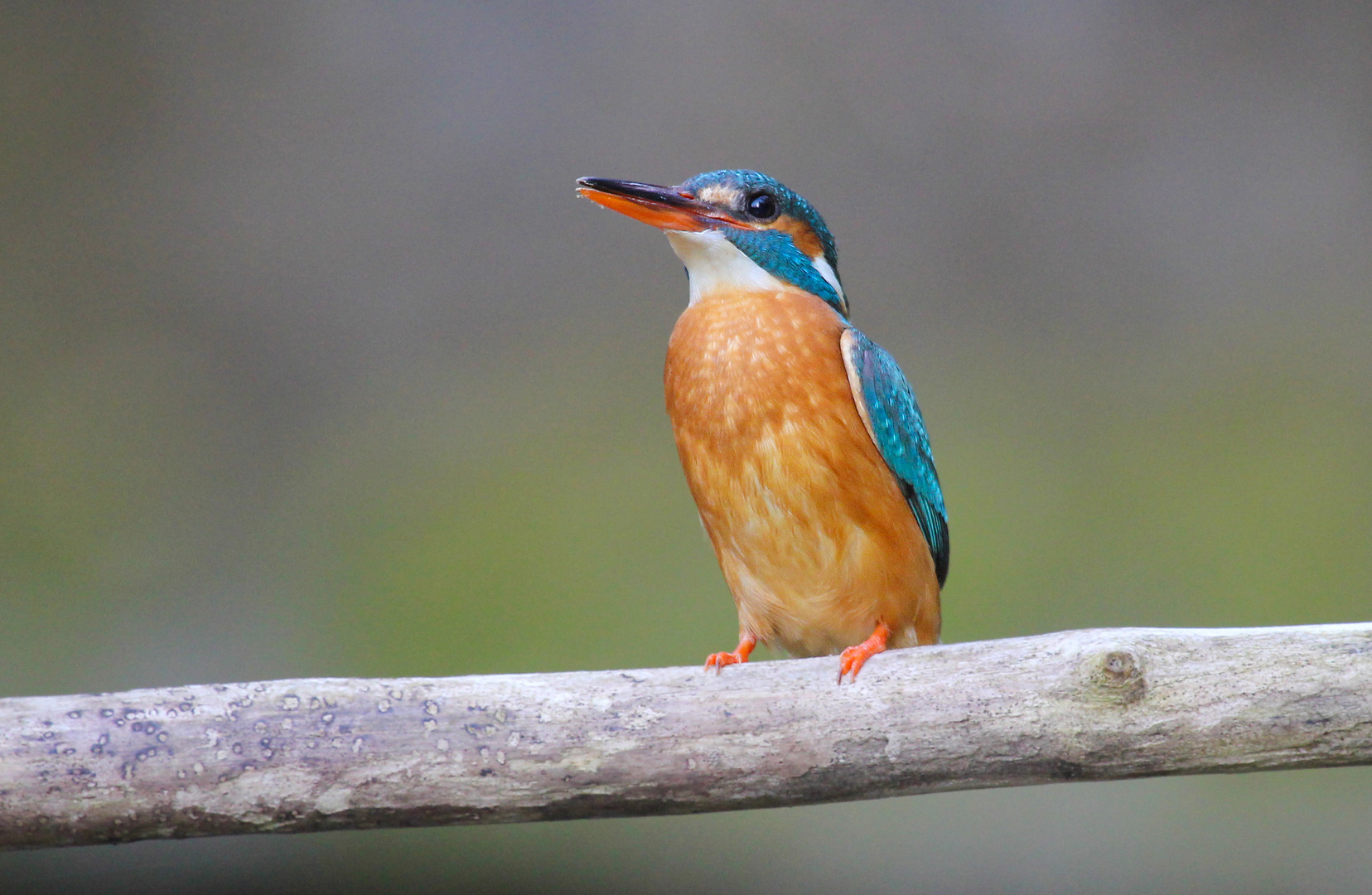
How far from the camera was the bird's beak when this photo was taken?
1651mm

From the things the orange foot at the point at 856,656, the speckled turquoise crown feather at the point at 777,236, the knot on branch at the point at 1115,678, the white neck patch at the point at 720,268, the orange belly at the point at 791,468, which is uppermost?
the speckled turquoise crown feather at the point at 777,236

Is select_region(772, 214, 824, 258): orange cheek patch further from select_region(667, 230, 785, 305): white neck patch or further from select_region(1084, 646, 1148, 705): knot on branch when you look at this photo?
select_region(1084, 646, 1148, 705): knot on branch

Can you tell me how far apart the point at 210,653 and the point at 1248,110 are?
3.17 metres

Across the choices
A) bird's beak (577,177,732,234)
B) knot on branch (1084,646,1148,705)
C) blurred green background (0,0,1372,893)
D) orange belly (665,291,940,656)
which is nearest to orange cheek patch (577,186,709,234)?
bird's beak (577,177,732,234)

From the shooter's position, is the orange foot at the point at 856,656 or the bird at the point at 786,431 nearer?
the orange foot at the point at 856,656

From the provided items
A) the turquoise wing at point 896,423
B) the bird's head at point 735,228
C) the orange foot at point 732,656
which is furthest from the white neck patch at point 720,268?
the orange foot at point 732,656

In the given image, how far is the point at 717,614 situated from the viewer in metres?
2.91

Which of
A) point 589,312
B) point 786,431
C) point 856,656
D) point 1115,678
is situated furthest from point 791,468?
point 589,312

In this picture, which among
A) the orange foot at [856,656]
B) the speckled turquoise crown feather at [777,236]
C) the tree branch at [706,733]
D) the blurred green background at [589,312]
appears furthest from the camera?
the blurred green background at [589,312]

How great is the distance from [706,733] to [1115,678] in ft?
1.68

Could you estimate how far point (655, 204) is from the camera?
1.70 metres

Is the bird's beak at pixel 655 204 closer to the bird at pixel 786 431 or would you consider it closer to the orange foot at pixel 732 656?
the bird at pixel 786 431

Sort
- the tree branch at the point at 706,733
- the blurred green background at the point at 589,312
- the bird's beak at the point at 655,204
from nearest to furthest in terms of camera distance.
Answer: the tree branch at the point at 706,733 < the bird's beak at the point at 655,204 < the blurred green background at the point at 589,312

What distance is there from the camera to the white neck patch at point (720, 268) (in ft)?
5.81
